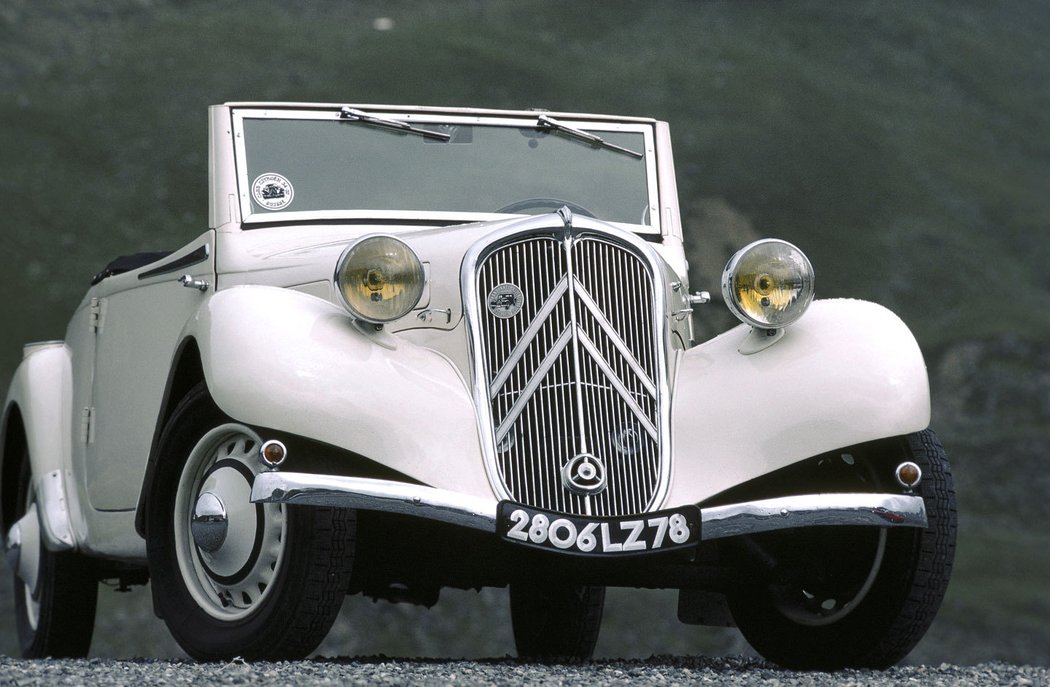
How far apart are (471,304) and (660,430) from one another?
2.54ft

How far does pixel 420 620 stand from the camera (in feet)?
143

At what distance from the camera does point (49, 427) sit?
7.79 m

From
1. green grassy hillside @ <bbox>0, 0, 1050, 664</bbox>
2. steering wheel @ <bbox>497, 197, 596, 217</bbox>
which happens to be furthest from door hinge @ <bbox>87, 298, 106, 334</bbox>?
green grassy hillside @ <bbox>0, 0, 1050, 664</bbox>

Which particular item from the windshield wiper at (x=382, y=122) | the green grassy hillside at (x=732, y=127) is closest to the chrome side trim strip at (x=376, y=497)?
the windshield wiper at (x=382, y=122)

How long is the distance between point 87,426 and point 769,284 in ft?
11.3

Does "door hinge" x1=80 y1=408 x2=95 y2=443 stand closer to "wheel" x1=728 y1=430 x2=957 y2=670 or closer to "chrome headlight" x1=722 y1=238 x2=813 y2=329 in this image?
"wheel" x1=728 y1=430 x2=957 y2=670

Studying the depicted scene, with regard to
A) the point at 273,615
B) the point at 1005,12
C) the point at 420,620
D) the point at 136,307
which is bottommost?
the point at 420,620

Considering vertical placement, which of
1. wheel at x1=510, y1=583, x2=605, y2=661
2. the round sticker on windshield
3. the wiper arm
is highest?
the wiper arm

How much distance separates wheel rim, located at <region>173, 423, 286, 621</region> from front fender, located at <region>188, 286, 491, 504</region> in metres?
0.17

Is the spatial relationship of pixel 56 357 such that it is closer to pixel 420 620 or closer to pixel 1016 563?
pixel 420 620

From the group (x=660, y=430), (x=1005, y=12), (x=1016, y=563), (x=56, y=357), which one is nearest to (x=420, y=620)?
(x=1016, y=563)

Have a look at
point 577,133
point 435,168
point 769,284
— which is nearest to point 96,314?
point 435,168

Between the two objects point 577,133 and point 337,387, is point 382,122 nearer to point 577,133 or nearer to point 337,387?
point 577,133

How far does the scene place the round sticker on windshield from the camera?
22.0 ft
